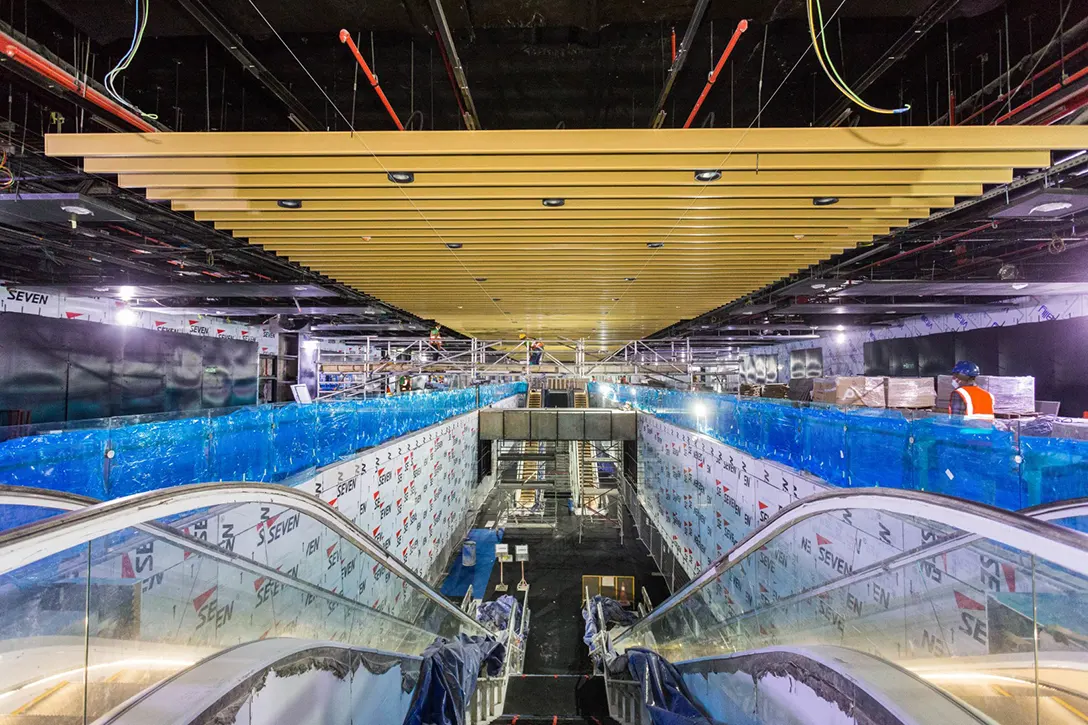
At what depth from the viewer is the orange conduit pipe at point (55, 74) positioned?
85.2 inches

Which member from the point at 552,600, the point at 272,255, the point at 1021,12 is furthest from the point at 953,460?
the point at 552,600

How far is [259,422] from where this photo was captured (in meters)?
3.25

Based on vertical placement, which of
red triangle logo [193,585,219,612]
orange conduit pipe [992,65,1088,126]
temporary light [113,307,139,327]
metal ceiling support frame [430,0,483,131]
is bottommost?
red triangle logo [193,585,219,612]

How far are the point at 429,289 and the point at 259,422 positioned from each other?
12.5 ft

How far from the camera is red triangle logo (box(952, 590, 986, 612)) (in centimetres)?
147

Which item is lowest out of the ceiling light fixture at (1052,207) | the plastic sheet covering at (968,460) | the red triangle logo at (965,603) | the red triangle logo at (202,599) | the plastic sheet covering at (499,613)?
the plastic sheet covering at (499,613)

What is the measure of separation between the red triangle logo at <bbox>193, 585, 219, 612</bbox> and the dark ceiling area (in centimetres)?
314

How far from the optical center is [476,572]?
9.88 metres

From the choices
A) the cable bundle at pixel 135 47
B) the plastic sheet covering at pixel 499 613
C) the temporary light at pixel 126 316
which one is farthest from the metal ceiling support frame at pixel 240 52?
the temporary light at pixel 126 316

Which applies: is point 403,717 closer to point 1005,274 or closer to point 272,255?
point 272,255

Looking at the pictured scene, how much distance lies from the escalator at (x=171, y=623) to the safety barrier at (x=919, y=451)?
2.98 metres

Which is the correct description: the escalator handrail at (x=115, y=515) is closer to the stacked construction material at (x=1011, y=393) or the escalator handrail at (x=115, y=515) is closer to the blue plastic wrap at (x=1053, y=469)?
the blue plastic wrap at (x=1053, y=469)

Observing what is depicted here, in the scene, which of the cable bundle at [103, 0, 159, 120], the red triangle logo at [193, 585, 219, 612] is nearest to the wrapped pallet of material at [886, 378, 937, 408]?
the red triangle logo at [193, 585, 219, 612]

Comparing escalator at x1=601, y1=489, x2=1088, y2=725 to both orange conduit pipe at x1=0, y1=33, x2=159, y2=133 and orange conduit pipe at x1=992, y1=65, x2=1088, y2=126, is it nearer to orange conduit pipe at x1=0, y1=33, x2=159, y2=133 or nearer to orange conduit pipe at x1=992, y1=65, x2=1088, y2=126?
orange conduit pipe at x1=992, y1=65, x2=1088, y2=126
